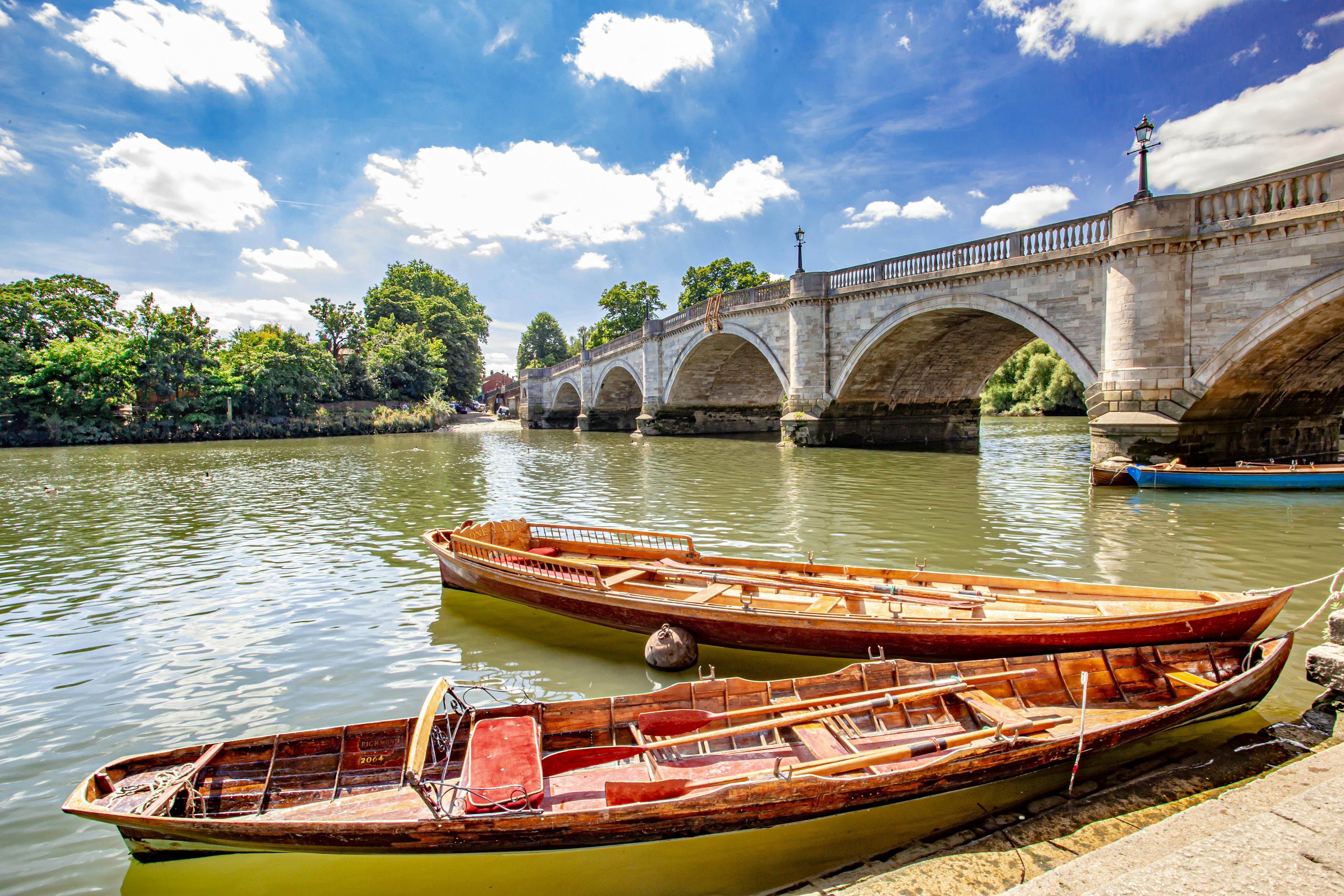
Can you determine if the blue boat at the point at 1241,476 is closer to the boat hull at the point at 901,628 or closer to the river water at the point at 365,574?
the river water at the point at 365,574

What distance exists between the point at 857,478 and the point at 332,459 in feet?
70.2

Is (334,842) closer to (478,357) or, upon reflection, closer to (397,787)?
(397,787)

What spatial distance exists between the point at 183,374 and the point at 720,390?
116ft

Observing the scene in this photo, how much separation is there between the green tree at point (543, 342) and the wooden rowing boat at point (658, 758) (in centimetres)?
9401

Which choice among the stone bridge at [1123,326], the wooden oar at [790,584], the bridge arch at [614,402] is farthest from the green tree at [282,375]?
the wooden oar at [790,584]

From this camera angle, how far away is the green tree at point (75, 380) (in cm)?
3856

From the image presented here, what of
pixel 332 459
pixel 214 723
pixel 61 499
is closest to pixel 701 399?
pixel 332 459

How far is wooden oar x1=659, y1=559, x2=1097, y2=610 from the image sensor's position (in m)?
5.73

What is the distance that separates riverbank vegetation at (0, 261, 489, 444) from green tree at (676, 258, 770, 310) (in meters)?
23.1

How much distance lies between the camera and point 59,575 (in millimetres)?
9297

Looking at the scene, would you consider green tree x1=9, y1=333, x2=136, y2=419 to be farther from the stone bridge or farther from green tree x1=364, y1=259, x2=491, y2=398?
the stone bridge

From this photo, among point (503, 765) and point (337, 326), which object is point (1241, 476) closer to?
point (503, 765)

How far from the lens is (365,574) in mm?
9023

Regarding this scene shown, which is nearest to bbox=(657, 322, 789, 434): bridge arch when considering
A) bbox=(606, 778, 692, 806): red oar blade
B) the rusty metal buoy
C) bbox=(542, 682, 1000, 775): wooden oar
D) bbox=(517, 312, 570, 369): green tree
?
the rusty metal buoy
